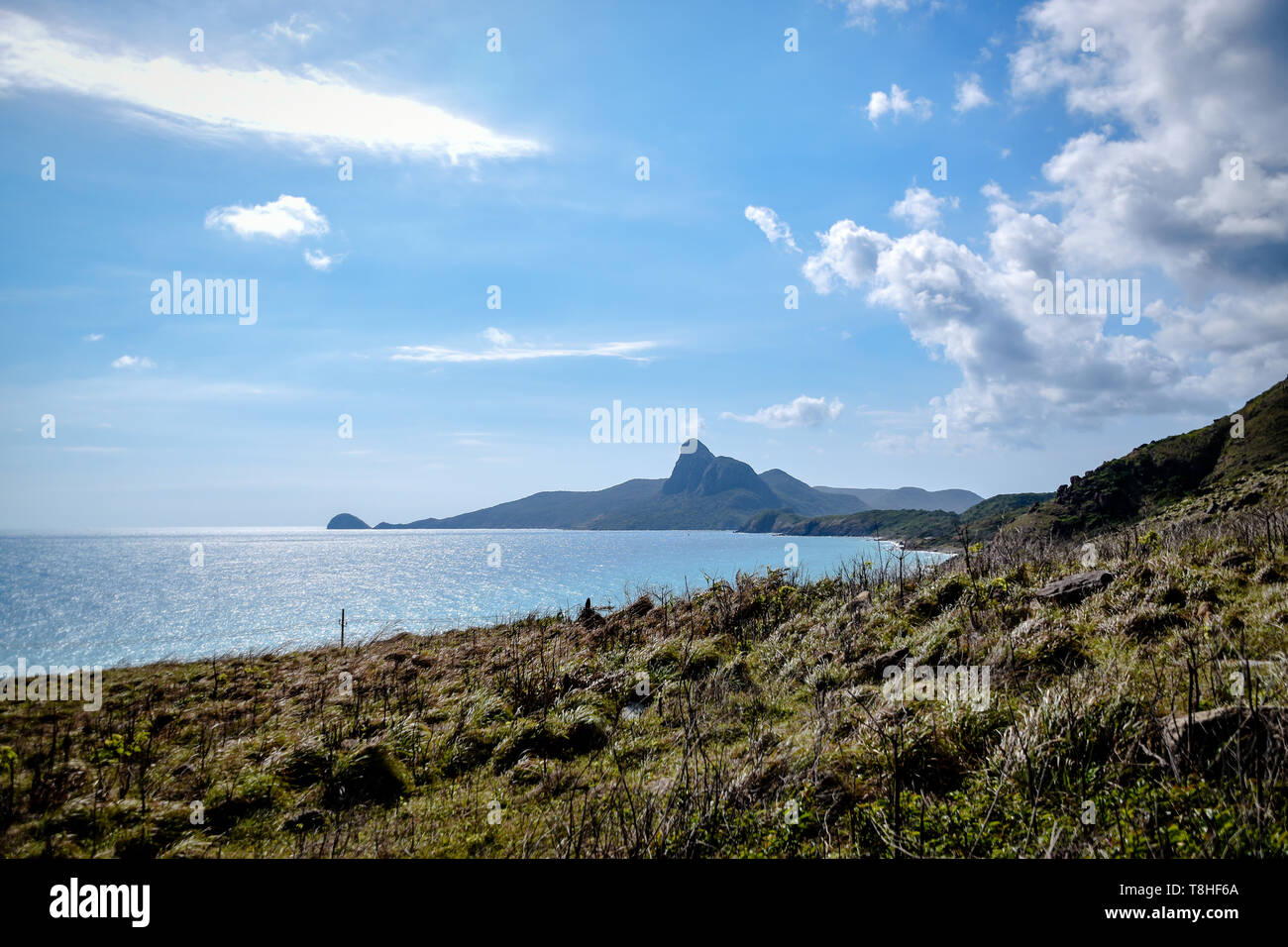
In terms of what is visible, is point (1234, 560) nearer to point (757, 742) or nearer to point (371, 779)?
point (757, 742)


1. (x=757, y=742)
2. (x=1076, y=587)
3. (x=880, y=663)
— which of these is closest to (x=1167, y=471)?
(x=1076, y=587)

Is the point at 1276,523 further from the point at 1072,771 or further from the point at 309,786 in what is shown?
the point at 309,786

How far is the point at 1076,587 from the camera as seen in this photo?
427 inches

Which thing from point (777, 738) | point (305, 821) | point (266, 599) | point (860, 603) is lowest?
point (266, 599)

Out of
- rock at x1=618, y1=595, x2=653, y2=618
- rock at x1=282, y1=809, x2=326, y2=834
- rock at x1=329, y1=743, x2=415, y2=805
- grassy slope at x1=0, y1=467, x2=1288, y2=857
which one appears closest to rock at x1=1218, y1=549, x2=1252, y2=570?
grassy slope at x1=0, y1=467, x2=1288, y2=857

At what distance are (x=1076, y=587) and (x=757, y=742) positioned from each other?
8.19 m

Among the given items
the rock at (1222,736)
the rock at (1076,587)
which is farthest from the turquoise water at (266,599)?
the rock at (1222,736)

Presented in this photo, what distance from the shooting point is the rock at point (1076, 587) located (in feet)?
35.0

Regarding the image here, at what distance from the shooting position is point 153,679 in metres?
17.3

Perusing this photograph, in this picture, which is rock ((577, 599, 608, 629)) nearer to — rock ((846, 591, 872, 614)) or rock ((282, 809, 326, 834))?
rock ((846, 591, 872, 614))

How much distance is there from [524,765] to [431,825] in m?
1.77

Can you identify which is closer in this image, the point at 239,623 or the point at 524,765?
the point at 524,765

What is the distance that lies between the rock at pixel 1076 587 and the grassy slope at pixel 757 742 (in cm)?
35
